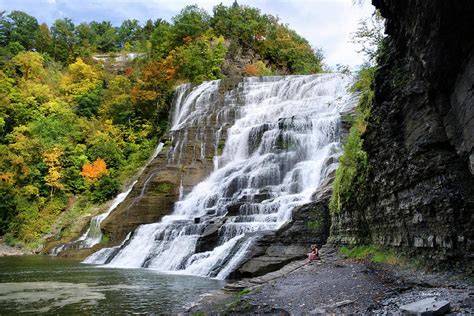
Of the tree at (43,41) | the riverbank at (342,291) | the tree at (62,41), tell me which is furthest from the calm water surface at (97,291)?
the tree at (43,41)

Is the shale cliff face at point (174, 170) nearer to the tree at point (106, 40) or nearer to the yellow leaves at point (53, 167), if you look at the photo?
the yellow leaves at point (53, 167)

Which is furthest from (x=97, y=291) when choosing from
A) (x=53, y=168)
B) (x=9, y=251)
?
(x=53, y=168)

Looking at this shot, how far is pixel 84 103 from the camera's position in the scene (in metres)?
49.4

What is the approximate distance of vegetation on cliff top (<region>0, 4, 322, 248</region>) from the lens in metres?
36.4

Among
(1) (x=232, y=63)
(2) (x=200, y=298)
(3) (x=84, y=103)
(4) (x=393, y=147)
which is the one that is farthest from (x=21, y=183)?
(4) (x=393, y=147)

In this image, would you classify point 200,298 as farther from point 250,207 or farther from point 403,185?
point 250,207

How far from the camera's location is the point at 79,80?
5422cm

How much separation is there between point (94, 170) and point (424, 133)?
34.4 metres

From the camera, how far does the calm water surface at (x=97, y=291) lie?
10414 mm

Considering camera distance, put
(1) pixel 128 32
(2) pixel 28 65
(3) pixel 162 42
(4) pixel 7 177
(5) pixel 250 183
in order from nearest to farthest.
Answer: (5) pixel 250 183 → (4) pixel 7 177 → (2) pixel 28 65 → (3) pixel 162 42 → (1) pixel 128 32

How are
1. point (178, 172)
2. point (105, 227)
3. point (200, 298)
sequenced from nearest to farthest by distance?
point (200, 298) → point (105, 227) → point (178, 172)

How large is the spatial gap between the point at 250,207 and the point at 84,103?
3602cm

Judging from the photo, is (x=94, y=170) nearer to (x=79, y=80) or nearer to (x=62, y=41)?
(x=79, y=80)

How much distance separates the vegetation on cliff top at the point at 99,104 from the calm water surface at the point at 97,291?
18.6 m
